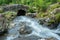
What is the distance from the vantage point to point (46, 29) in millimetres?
21453

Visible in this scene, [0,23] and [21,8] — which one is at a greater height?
[0,23]

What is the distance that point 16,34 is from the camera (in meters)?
19.7

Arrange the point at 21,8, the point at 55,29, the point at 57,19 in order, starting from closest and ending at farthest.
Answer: the point at 55,29 < the point at 57,19 < the point at 21,8

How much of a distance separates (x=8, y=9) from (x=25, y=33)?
75.8 feet

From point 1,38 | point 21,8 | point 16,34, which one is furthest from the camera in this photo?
point 21,8

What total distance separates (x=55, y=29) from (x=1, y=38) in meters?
6.52

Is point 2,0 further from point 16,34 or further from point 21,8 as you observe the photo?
point 16,34

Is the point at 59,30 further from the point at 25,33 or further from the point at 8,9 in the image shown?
the point at 8,9

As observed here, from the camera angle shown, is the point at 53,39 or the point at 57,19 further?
the point at 57,19

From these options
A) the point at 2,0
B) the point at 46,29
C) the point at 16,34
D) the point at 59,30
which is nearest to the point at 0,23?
the point at 16,34

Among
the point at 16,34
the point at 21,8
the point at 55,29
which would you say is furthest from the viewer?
the point at 21,8

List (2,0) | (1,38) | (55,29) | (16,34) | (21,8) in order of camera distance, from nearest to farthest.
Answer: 1. (1,38)
2. (16,34)
3. (55,29)
4. (21,8)
5. (2,0)

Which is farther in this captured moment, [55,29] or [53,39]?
[55,29]

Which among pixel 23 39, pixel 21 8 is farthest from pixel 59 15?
pixel 21 8
